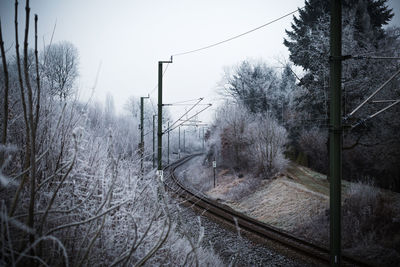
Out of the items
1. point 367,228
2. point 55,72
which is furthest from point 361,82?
point 55,72

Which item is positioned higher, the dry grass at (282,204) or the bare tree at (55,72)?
the bare tree at (55,72)

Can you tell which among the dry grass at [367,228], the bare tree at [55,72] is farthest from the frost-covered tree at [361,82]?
the bare tree at [55,72]

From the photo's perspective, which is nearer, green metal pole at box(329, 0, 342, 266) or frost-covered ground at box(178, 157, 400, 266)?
green metal pole at box(329, 0, 342, 266)

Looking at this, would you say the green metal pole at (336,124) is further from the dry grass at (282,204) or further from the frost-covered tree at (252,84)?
the frost-covered tree at (252,84)

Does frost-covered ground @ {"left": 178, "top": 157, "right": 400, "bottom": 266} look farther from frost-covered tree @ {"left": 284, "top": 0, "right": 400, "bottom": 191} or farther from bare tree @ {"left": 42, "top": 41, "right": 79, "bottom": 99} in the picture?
bare tree @ {"left": 42, "top": 41, "right": 79, "bottom": 99}

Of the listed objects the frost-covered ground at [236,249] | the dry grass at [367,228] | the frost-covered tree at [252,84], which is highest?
the frost-covered tree at [252,84]

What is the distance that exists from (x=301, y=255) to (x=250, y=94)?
2263 centimetres

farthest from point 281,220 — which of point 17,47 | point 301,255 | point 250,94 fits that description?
point 250,94

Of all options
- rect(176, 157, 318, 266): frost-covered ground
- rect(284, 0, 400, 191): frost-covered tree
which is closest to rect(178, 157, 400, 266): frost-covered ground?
rect(176, 157, 318, 266): frost-covered ground

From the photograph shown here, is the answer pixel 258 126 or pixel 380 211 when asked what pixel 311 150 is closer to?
pixel 258 126

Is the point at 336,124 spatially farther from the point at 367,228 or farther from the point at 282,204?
the point at 282,204

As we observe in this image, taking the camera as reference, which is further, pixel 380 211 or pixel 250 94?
pixel 250 94

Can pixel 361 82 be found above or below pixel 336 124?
above

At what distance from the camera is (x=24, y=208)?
2.15m
